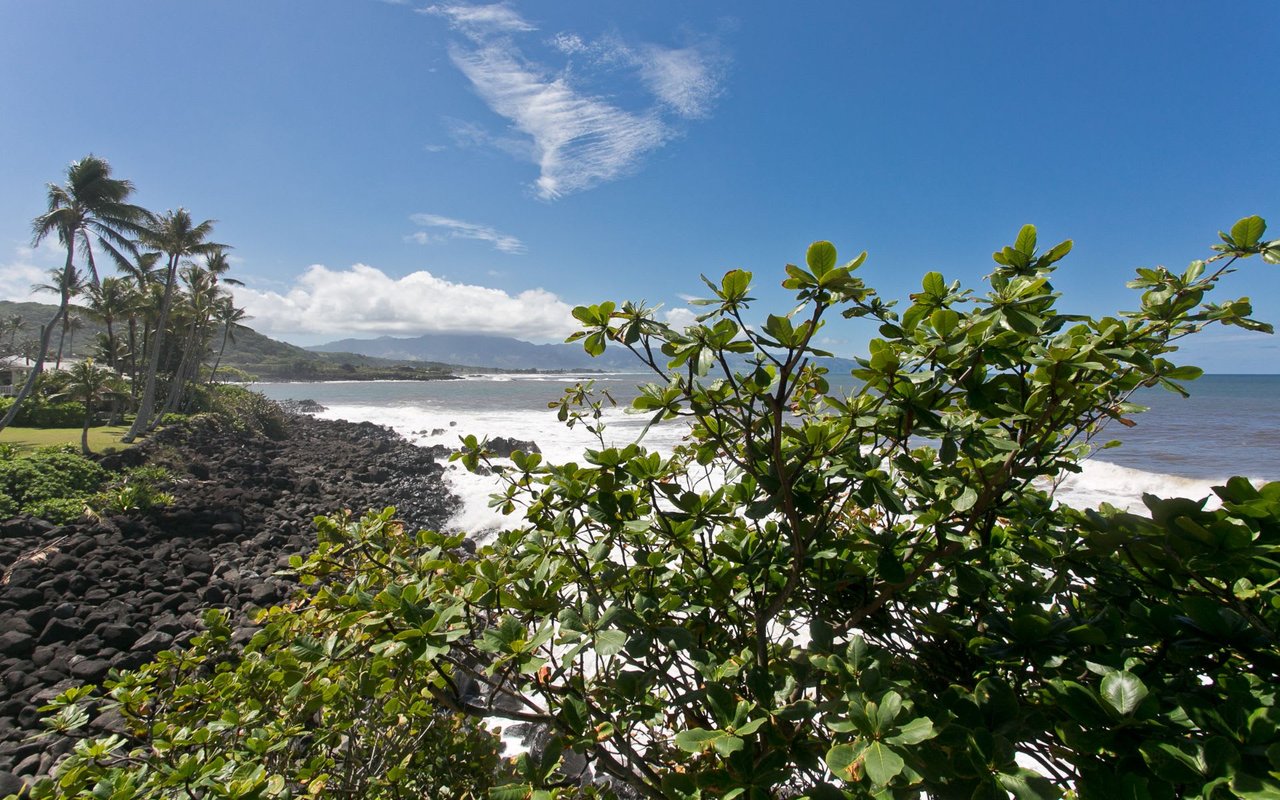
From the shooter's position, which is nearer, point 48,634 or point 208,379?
point 48,634

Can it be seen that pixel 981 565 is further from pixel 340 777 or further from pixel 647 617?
pixel 340 777

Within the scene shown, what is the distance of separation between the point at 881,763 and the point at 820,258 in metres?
0.93

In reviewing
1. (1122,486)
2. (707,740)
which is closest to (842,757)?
(707,740)

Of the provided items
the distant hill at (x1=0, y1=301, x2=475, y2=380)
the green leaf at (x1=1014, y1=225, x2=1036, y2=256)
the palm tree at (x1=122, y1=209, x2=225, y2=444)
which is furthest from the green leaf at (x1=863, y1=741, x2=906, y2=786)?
the distant hill at (x1=0, y1=301, x2=475, y2=380)

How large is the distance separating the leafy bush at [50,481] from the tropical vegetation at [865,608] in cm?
1093

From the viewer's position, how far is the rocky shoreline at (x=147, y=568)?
5332 millimetres

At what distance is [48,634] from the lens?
5.99 metres

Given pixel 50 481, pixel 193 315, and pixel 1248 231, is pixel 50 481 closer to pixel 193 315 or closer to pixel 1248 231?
pixel 1248 231

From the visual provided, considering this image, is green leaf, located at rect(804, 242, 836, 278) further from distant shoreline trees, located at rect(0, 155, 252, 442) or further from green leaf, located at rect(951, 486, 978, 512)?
distant shoreline trees, located at rect(0, 155, 252, 442)

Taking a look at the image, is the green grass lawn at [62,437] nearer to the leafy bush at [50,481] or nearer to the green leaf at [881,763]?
the leafy bush at [50,481]

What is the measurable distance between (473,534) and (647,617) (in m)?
10.7

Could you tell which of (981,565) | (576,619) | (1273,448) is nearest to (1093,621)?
(981,565)

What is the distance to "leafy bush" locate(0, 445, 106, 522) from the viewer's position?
30.0ft

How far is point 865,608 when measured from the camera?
144 cm
